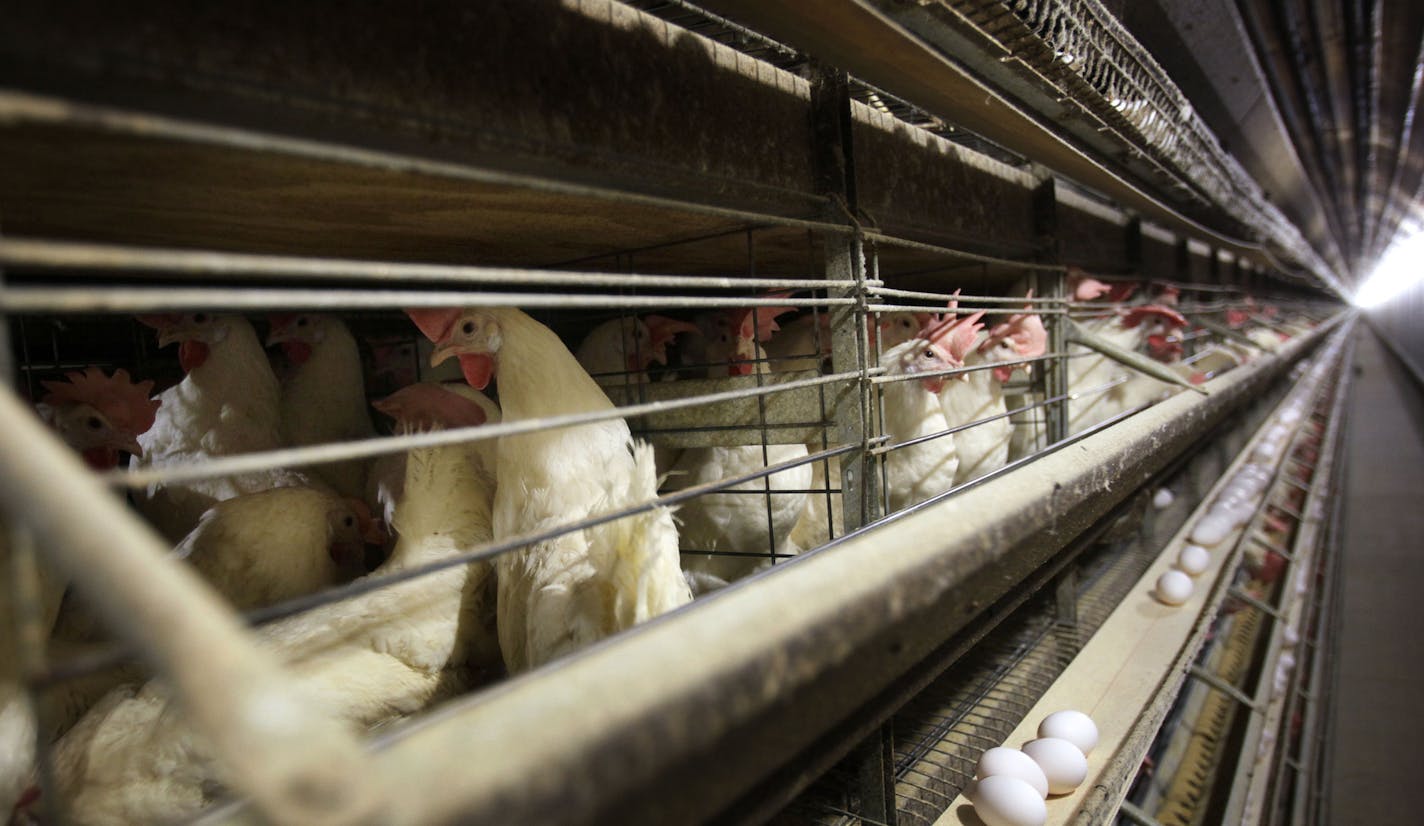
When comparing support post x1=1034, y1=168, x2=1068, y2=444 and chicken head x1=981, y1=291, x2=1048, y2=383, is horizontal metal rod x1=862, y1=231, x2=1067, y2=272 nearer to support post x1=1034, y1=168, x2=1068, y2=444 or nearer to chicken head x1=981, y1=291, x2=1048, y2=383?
support post x1=1034, y1=168, x2=1068, y2=444

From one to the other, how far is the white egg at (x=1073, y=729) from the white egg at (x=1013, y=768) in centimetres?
13

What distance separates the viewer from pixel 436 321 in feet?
3.84

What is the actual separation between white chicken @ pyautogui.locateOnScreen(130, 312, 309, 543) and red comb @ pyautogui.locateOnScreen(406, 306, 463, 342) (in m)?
0.66

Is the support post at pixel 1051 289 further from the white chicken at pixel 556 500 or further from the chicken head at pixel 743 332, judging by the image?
the white chicken at pixel 556 500

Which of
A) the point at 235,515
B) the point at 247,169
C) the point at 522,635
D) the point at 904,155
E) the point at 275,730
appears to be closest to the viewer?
the point at 275,730

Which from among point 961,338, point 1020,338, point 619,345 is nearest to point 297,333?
point 619,345

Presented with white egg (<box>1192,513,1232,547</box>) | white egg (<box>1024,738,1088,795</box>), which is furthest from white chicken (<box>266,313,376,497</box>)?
white egg (<box>1192,513,1232,547</box>)

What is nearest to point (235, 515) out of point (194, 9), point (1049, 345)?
point (194, 9)

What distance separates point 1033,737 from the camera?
4.24ft

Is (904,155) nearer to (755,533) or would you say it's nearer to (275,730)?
(755,533)

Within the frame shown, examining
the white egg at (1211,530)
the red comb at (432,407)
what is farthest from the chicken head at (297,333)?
the white egg at (1211,530)

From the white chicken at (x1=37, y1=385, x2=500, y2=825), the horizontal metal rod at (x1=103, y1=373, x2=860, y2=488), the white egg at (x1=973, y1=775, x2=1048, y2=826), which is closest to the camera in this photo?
the horizontal metal rod at (x1=103, y1=373, x2=860, y2=488)

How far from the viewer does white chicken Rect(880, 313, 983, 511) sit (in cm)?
179

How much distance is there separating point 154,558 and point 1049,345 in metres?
2.30
